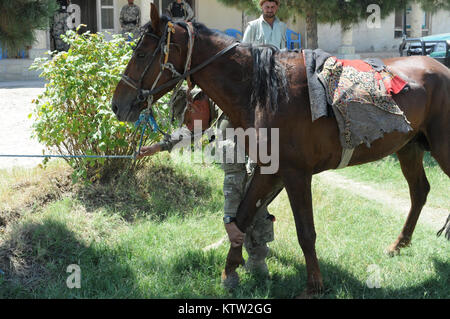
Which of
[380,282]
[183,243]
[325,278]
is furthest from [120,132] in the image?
[380,282]

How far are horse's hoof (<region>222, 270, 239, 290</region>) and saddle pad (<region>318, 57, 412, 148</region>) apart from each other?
128cm

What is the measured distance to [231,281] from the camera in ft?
11.9

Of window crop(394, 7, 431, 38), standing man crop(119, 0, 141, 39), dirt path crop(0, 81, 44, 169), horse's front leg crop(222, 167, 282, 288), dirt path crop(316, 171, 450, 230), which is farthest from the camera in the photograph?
window crop(394, 7, 431, 38)

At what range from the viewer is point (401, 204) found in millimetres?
6004

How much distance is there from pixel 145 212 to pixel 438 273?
291 centimetres

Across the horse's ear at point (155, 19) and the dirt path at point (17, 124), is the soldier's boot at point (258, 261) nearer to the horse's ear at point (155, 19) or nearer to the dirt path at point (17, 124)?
the horse's ear at point (155, 19)

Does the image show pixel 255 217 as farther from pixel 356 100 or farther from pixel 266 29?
pixel 266 29

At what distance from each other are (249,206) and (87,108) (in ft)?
8.83

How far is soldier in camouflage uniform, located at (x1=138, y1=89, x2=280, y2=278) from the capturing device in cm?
365

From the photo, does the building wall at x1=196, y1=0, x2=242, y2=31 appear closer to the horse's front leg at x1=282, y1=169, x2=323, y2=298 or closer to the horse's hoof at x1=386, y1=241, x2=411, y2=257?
the horse's hoof at x1=386, y1=241, x2=411, y2=257

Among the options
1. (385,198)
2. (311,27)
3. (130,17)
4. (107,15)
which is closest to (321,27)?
(107,15)

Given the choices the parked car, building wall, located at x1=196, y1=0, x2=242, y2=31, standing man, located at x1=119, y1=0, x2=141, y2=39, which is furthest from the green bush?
building wall, located at x1=196, y1=0, x2=242, y2=31

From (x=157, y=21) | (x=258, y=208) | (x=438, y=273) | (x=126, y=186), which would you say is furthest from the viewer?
(x=126, y=186)

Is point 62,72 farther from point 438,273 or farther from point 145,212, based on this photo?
point 438,273
